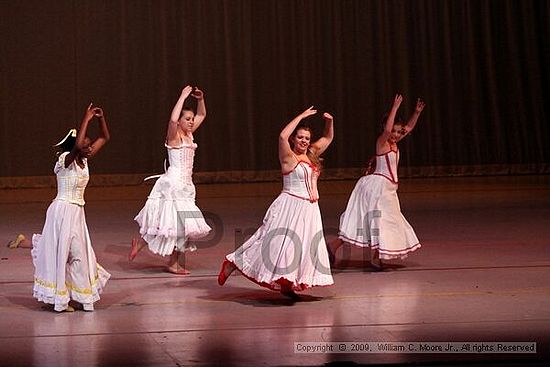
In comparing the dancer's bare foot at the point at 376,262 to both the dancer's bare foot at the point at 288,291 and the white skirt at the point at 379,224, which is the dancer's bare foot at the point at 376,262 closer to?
the white skirt at the point at 379,224

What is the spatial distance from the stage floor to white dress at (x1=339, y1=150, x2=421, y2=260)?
0.24m

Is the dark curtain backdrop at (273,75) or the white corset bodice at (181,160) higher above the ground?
the dark curtain backdrop at (273,75)

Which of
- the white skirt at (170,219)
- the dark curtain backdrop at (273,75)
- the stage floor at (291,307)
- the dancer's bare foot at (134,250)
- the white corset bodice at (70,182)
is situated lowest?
the stage floor at (291,307)

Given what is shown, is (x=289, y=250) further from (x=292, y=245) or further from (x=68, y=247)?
(x=68, y=247)

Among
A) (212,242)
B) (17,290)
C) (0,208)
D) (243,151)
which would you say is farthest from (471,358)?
(243,151)

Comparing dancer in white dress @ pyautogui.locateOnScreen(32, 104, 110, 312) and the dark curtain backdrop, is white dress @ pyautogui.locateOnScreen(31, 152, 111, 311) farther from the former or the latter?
the dark curtain backdrop

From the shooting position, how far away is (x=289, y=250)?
310 inches

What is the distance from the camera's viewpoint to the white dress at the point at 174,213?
9.41 m

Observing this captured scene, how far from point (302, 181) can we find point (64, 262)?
70.6 inches

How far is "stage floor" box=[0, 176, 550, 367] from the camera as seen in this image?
6.29 metres

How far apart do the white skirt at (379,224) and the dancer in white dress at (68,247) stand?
8.48 ft

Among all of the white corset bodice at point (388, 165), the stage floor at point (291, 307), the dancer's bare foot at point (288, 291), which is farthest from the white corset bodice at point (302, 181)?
the white corset bodice at point (388, 165)

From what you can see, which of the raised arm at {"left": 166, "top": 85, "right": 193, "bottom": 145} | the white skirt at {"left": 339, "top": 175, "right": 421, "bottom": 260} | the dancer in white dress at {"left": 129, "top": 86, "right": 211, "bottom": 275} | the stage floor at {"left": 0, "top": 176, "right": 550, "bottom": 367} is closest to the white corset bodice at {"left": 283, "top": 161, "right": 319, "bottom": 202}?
the stage floor at {"left": 0, "top": 176, "right": 550, "bottom": 367}

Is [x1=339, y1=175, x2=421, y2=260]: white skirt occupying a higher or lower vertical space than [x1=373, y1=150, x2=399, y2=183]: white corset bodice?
lower
